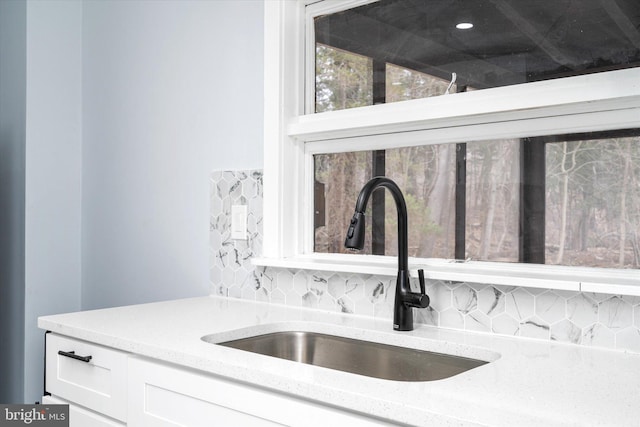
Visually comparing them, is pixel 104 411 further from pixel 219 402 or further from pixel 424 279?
pixel 424 279

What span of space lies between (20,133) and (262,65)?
50.0 inches

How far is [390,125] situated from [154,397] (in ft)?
3.16

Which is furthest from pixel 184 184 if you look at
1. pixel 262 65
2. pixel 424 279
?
pixel 424 279

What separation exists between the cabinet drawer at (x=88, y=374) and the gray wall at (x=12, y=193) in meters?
1.06

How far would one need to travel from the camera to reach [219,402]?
4.09 ft

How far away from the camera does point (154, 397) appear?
1.40 m

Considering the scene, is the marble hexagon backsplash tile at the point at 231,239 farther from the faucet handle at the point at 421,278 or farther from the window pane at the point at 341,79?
the faucet handle at the point at 421,278

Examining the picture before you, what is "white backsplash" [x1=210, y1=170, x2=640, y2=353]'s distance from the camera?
134 cm

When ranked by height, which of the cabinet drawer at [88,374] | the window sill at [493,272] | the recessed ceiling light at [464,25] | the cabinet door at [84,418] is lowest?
the cabinet door at [84,418]

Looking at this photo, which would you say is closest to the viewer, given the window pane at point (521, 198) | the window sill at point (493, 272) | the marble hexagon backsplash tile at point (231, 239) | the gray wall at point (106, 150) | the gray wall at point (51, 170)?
the window sill at point (493, 272)

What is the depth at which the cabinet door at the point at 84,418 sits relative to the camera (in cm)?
152

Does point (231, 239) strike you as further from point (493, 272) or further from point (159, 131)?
point (493, 272)

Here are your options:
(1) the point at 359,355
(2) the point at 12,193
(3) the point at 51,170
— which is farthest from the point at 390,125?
(2) the point at 12,193

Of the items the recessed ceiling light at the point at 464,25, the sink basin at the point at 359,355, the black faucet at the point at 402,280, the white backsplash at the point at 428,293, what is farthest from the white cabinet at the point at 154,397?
the recessed ceiling light at the point at 464,25
